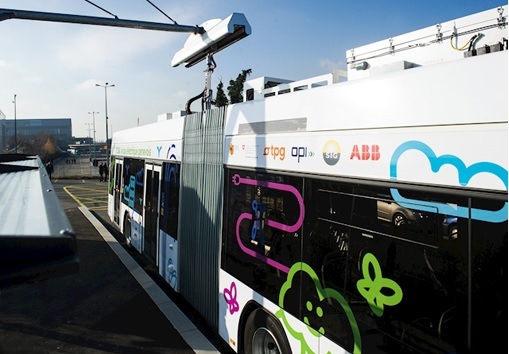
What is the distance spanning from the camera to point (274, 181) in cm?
371

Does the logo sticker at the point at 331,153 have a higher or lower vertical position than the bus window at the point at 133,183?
higher

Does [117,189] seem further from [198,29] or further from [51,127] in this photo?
[51,127]

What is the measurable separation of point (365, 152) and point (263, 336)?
7.26ft

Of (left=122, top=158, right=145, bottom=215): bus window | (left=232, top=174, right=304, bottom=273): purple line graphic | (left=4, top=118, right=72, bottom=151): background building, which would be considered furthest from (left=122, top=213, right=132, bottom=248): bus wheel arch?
(left=4, top=118, right=72, bottom=151): background building

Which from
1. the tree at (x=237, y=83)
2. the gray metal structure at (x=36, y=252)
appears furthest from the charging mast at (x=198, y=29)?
the tree at (x=237, y=83)

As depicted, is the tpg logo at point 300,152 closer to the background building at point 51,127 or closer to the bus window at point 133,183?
the bus window at point 133,183

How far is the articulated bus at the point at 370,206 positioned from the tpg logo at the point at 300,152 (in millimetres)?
15

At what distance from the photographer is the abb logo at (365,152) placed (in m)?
2.62

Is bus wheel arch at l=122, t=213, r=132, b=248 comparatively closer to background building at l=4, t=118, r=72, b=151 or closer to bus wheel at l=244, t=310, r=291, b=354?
bus wheel at l=244, t=310, r=291, b=354

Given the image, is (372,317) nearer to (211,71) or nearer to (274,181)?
(274,181)

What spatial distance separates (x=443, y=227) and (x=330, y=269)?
1.00 meters

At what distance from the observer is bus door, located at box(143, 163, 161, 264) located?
744 cm

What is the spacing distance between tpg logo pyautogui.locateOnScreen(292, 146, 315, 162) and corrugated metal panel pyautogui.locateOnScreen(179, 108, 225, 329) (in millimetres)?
1510

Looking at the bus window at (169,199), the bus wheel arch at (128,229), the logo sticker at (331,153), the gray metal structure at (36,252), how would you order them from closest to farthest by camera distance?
the gray metal structure at (36,252)
the logo sticker at (331,153)
the bus window at (169,199)
the bus wheel arch at (128,229)
